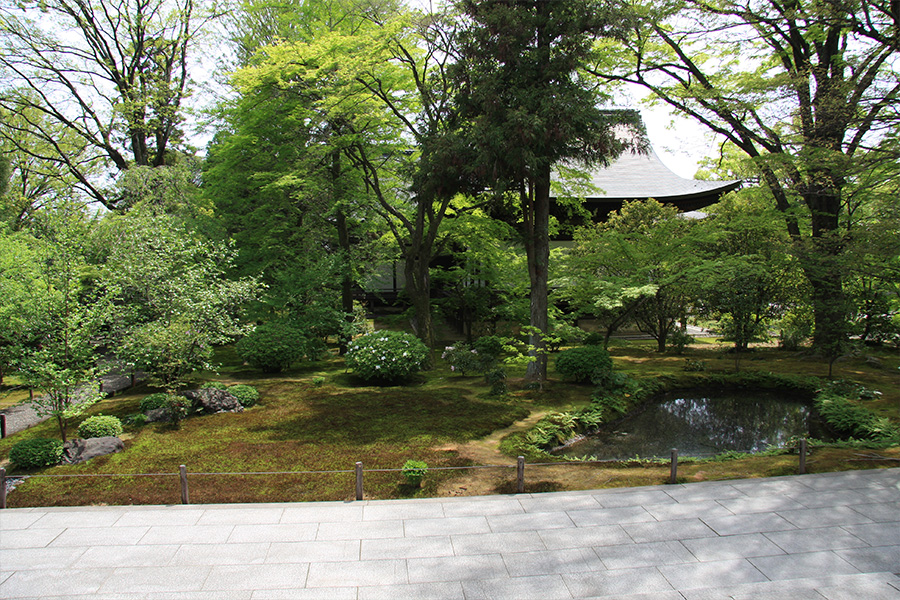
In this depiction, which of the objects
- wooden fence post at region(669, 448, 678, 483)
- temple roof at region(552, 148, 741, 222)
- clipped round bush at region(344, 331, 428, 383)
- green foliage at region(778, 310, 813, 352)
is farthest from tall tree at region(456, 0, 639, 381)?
green foliage at region(778, 310, 813, 352)

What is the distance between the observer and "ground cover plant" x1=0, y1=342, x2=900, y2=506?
7465mm

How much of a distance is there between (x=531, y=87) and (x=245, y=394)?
1020 centimetres

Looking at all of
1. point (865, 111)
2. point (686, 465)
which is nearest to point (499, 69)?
point (865, 111)

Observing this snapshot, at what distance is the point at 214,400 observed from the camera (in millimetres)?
11703

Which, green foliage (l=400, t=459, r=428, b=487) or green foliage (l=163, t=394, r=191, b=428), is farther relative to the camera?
green foliage (l=163, t=394, r=191, b=428)

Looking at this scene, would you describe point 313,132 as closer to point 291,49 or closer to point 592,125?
point 291,49

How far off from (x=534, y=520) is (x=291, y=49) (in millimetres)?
13798

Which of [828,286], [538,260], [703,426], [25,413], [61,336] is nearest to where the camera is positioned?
[61,336]

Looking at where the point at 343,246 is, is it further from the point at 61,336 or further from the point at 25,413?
the point at 61,336

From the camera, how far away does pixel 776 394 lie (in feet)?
46.5

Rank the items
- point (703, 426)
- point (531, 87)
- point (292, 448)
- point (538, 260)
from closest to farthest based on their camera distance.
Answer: point (292, 448) < point (703, 426) < point (531, 87) < point (538, 260)

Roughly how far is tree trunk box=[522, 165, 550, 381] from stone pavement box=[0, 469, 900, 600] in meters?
6.68

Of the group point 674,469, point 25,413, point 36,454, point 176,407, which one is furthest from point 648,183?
point 25,413

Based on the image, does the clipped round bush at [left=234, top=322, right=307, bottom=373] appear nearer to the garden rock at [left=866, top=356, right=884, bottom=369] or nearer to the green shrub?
the green shrub
